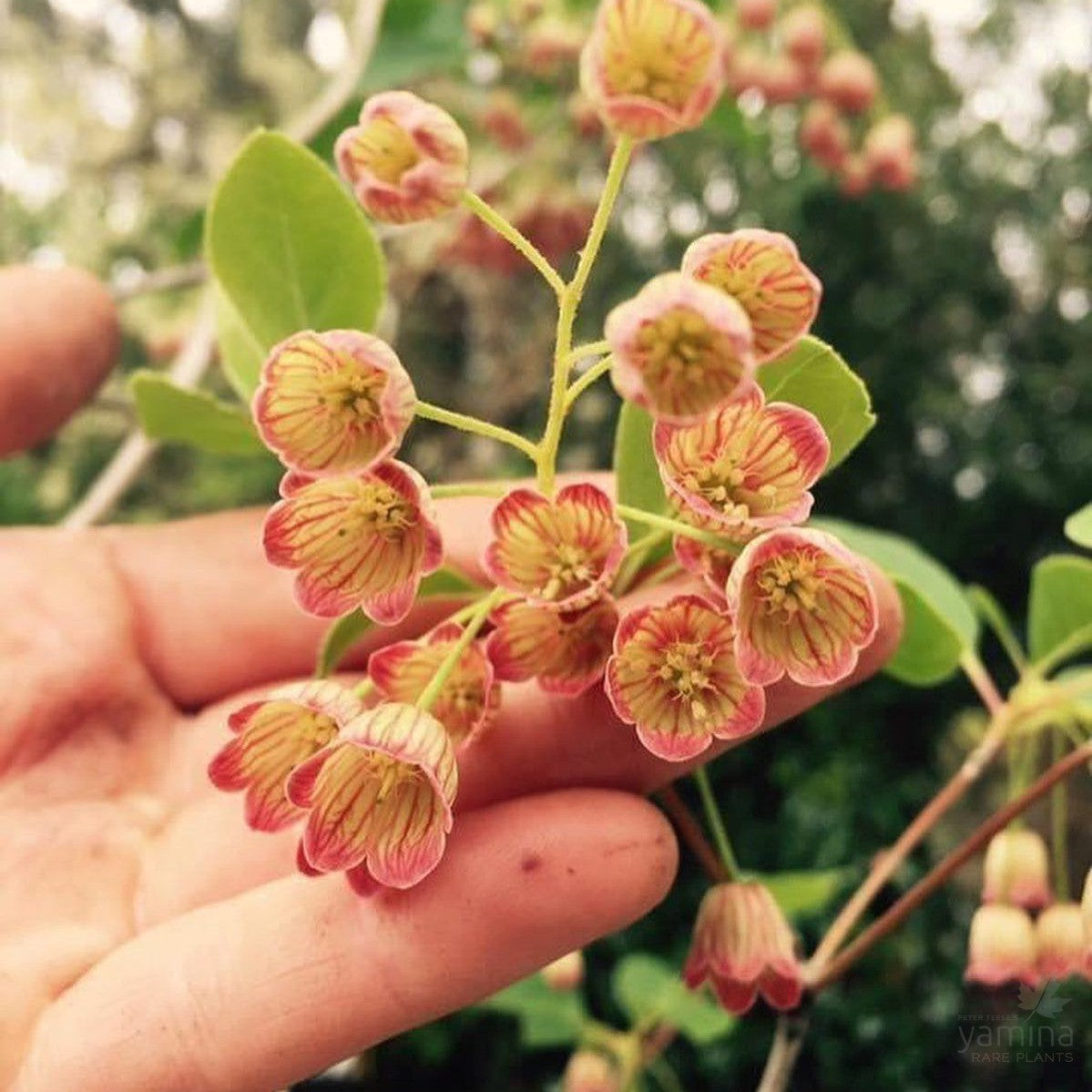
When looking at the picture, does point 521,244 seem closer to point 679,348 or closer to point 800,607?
point 679,348

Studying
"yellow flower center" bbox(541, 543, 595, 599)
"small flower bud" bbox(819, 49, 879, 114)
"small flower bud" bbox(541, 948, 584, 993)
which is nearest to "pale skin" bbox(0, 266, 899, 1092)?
"yellow flower center" bbox(541, 543, 595, 599)

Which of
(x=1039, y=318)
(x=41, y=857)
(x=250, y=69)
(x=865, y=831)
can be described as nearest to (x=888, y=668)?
(x=41, y=857)

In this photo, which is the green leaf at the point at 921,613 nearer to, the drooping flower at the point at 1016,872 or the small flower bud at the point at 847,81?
the drooping flower at the point at 1016,872

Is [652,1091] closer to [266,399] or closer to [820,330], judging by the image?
[820,330]

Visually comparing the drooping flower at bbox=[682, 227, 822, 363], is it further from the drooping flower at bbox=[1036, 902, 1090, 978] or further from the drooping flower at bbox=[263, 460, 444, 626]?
the drooping flower at bbox=[1036, 902, 1090, 978]

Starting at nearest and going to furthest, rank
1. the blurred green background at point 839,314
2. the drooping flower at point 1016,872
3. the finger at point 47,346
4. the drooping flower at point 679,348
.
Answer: the drooping flower at point 679,348 < the drooping flower at point 1016,872 < the finger at point 47,346 < the blurred green background at point 839,314

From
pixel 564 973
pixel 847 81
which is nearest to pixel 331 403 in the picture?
pixel 564 973

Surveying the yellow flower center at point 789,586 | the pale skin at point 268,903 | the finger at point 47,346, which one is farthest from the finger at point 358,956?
the finger at point 47,346
